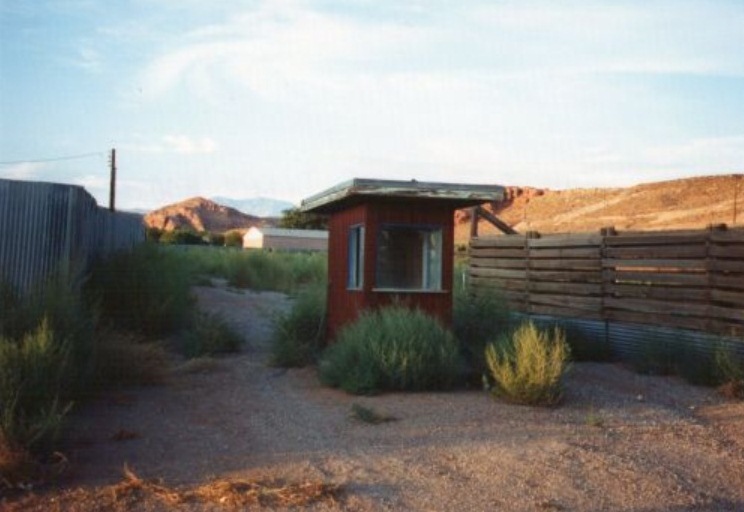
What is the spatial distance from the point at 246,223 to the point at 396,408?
138 meters

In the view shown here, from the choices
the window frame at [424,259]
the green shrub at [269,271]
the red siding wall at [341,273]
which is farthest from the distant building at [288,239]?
the window frame at [424,259]

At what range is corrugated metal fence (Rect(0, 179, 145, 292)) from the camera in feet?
42.8

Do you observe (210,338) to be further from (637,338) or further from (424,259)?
(637,338)

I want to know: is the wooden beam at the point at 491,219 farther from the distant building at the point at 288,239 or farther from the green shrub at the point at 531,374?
the distant building at the point at 288,239

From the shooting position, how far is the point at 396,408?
31.8ft

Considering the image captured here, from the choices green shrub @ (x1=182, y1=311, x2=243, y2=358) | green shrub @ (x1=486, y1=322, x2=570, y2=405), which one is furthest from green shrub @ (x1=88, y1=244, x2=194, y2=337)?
green shrub @ (x1=486, y1=322, x2=570, y2=405)

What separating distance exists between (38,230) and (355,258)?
16.2 ft

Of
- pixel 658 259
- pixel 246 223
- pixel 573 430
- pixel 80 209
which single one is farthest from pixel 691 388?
pixel 246 223

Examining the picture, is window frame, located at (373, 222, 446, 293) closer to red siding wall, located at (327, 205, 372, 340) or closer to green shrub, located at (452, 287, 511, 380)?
red siding wall, located at (327, 205, 372, 340)

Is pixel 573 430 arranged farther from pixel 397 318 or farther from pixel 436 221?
pixel 436 221

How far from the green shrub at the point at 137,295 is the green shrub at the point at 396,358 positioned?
5460mm

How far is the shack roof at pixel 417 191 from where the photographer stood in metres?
12.3

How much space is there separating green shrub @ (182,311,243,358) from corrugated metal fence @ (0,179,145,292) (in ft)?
7.39

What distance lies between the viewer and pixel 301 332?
14984 mm
